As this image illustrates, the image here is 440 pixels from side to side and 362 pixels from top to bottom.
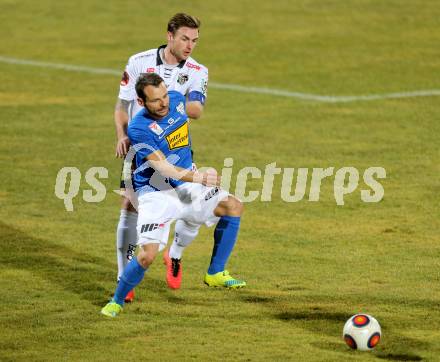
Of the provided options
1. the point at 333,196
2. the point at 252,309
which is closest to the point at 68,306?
the point at 252,309

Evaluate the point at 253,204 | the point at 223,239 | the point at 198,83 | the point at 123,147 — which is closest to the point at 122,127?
the point at 123,147

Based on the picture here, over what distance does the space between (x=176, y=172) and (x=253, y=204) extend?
13.4 ft

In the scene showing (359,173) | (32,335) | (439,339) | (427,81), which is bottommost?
(32,335)

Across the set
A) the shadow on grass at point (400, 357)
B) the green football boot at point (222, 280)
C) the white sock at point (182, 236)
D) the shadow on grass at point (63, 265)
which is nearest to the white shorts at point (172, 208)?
the white sock at point (182, 236)

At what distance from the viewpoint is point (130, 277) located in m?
9.61

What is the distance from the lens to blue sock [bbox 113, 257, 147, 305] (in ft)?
31.5

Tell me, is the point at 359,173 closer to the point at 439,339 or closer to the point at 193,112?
the point at 193,112

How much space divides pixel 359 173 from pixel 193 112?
15.9 feet

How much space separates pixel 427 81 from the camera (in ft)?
67.1

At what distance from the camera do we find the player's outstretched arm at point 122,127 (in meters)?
9.95

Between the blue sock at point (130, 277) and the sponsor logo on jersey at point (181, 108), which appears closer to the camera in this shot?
the blue sock at point (130, 277)

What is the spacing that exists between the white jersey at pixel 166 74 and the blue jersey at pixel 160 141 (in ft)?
1.02

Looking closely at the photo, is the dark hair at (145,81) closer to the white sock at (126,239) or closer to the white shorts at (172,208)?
the white shorts at (172,208)

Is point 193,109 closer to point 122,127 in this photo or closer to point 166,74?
point 166,74
